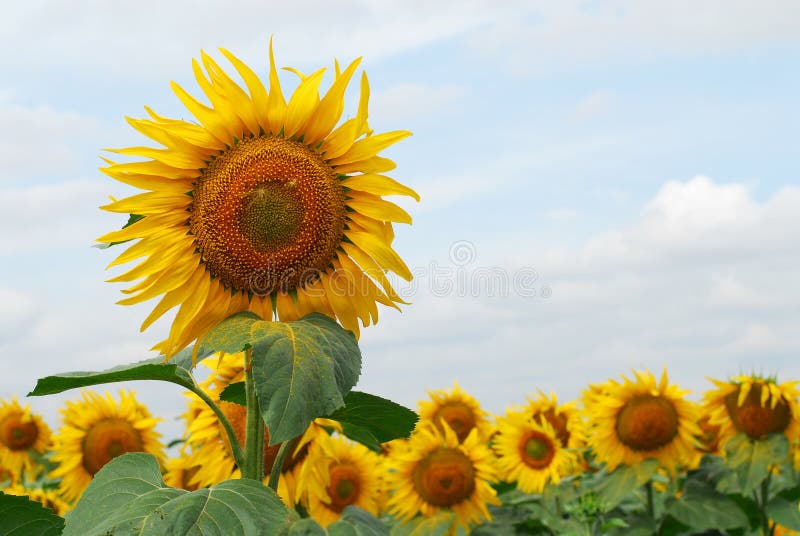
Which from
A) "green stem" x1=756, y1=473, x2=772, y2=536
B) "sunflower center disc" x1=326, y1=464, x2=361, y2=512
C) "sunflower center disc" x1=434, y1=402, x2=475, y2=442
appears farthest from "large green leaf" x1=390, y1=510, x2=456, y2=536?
"green stem" x1=756, y1=473, x2=772, y2=536

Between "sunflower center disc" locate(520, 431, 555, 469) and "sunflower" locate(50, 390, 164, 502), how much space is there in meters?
3.27

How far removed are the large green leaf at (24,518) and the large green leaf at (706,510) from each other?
6.07 m

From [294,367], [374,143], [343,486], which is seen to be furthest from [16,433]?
[294,367]

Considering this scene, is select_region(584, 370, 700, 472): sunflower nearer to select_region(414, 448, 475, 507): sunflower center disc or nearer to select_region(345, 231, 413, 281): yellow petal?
select_region(414, 448, 475, 507): sunflower center disc

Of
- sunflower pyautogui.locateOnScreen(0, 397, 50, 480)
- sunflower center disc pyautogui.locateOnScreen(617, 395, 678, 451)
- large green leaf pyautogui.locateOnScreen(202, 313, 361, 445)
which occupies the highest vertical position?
large green leaf pyautogui.locateOnScreen(202, 313, 361, 445)

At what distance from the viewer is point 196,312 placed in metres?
3.04

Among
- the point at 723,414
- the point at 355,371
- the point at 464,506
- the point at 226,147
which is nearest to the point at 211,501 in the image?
the point at 355,371

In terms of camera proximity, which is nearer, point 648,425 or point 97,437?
point 97,437

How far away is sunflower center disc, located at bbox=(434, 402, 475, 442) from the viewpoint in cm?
827

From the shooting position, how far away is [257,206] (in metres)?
3.05

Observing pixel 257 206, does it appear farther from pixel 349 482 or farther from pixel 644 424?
pixel 644 424

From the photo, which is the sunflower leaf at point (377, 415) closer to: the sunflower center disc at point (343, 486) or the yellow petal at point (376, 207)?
the yellow petal at point (376, 207)

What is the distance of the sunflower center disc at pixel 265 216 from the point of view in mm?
3025

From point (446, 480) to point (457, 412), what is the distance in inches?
58.2
